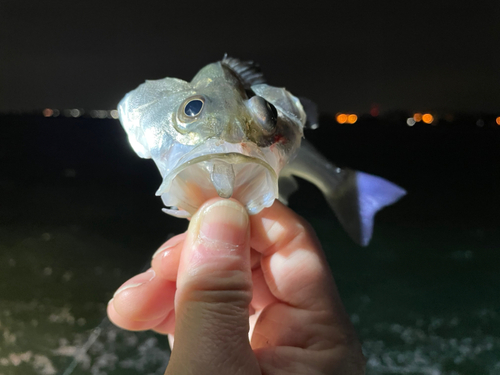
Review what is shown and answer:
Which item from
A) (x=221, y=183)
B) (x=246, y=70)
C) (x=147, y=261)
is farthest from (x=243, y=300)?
(x=147, y=261)

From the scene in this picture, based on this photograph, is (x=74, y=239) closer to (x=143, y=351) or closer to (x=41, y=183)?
(x=143, y=351)

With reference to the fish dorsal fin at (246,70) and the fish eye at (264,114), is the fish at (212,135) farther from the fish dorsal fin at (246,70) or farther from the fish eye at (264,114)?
the fish dorsal fin at (246,70)

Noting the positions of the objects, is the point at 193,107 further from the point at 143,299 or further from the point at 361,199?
the point at 361,199

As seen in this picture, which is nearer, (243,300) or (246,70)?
(243,300)

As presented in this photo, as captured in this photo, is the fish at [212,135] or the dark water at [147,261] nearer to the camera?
the fish at [212,135]

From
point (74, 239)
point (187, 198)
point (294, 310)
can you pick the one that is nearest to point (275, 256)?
point (294, 310)

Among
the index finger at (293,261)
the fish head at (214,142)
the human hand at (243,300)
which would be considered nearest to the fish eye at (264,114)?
the fish head at (214,142)

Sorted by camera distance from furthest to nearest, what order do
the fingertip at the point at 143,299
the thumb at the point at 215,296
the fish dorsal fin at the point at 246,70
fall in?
1. the fish dorsal fin at the point at 246,70
2. the fingertip at the point at 143,299
3. the thumb at the point at 215,296
